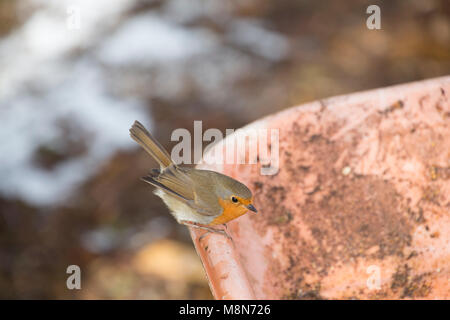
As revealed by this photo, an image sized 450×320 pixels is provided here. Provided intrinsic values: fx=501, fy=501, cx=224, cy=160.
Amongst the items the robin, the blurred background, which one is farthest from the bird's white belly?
the blurred background

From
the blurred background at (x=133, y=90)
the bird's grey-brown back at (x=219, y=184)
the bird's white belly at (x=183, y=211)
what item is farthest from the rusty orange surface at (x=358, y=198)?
the blurred background at (x=133, y=90)

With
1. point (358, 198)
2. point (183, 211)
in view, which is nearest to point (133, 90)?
point (183, 211)

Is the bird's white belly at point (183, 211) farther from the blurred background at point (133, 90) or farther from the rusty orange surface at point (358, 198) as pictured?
the blurred background at point (133, 90)

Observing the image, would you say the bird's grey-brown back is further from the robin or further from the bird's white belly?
the bird's white belly

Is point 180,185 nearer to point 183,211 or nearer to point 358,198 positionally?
point 183,211
